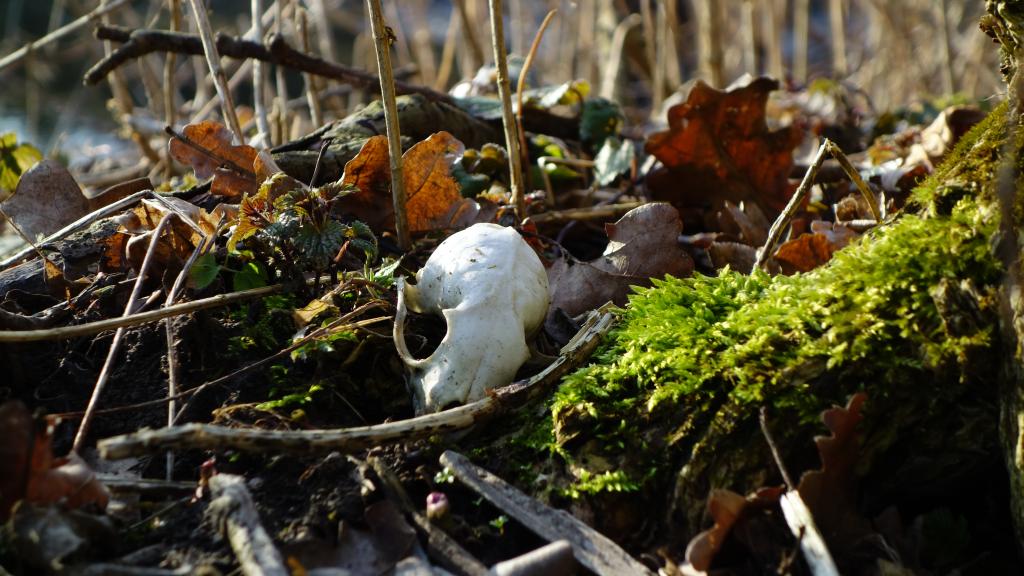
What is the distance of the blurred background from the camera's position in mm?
4746

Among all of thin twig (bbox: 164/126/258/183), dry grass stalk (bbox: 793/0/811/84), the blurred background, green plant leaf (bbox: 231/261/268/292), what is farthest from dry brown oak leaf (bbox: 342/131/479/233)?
dry grass stalk (bbox: 793/0/811/84)

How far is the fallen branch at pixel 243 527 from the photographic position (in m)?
1.21

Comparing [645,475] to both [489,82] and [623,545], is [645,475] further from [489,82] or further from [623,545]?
[489,82]

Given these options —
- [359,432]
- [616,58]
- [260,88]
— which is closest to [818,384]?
[359,432]

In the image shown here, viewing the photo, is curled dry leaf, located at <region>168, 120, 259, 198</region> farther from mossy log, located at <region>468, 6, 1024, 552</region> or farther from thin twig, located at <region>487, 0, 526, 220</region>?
mossy log, located at <region>468, 6, 1024, 552</region>

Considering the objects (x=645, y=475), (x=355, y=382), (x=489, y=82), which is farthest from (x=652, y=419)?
(x=489, y=82)

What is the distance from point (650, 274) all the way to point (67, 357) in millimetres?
1379

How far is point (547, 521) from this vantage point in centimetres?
138

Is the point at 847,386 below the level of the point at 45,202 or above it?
below

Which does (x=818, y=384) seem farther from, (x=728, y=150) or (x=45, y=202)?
(x=45, y=202)

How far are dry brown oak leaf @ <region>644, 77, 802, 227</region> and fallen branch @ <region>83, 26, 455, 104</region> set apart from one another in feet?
2.95

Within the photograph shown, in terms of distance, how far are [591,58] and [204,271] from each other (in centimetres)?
537

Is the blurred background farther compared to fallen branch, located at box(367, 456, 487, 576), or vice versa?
the blurred background

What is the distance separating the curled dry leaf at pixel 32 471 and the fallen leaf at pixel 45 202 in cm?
105
